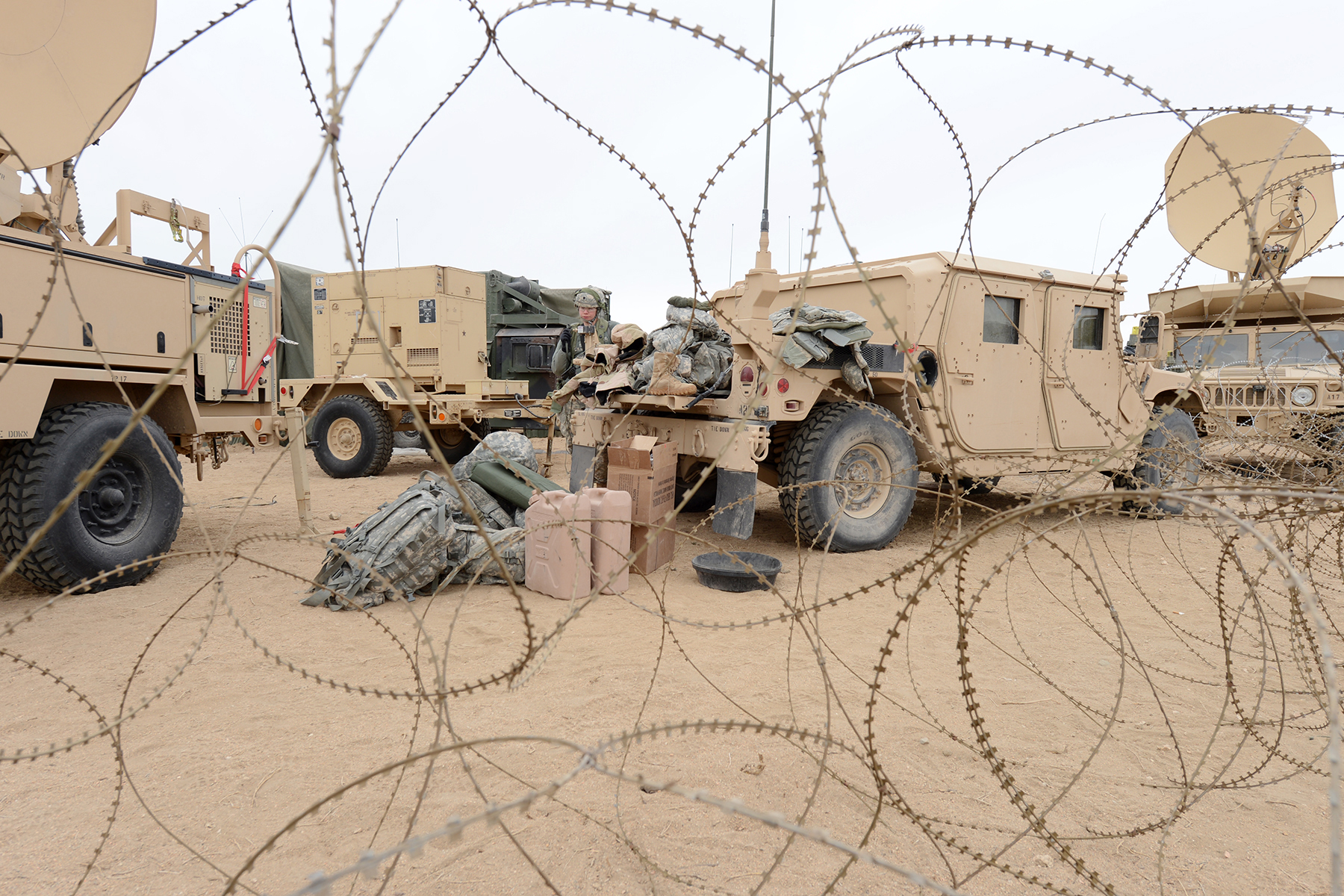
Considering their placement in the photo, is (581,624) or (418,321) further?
(418,321)

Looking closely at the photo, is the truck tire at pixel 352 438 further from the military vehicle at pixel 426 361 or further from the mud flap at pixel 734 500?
the mud flap at pixel 734 500

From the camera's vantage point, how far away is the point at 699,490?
561cm

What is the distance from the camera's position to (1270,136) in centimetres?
514

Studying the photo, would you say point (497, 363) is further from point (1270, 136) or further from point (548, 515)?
point (1270, 136)

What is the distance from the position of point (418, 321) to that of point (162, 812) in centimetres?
879

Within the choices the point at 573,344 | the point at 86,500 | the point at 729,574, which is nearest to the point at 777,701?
the point at 729,574

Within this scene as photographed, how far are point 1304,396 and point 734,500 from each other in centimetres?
720

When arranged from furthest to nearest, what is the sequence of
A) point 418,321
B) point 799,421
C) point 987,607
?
point 418,321 < point 799,421 < point 987,607

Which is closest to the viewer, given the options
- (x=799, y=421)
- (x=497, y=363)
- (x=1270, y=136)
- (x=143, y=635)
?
(x=143, y=635)

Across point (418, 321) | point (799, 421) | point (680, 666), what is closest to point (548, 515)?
point (680, 666)

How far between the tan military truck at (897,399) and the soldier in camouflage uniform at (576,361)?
31 centimetres

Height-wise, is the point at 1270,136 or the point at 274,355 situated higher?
the point at 1270,136

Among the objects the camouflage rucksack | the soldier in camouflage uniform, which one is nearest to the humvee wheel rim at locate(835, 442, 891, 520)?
the soldier in camouflage uniform

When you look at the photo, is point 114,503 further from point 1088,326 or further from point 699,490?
point 1088,326
